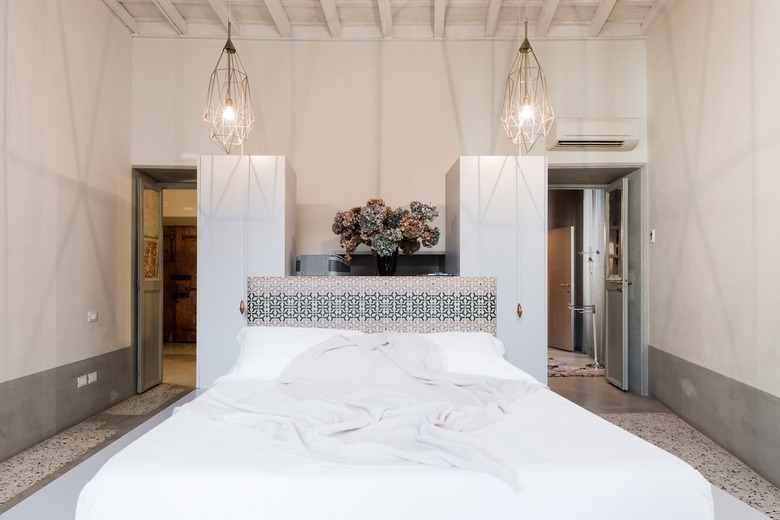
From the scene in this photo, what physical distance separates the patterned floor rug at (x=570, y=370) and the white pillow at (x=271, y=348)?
320 cm

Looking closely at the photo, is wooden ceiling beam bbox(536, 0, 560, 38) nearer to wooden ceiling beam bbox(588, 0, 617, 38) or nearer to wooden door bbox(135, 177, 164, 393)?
wooden ceiling beam bbox(588, 0, 617, 38)


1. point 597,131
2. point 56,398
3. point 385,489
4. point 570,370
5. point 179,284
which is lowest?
point 570,370

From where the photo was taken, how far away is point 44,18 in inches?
120

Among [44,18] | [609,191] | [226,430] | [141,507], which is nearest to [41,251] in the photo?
[44,18]

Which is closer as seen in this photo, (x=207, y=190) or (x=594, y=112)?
(x=207, y=190)

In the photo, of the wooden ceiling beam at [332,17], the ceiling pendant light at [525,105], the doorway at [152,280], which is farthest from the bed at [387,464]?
the wooden ceiling beam at [332,17]

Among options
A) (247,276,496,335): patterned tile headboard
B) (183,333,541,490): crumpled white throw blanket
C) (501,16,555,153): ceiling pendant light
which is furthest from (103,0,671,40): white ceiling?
(183,333,541,490): crumpled white throw blanket

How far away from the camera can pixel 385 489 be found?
4.02 feet

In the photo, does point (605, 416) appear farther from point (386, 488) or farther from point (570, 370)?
point (386, 488)

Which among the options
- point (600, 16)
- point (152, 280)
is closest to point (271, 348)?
point (152, 280)

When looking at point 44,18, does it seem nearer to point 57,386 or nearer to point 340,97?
point 340,97

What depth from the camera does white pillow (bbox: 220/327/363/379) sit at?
2447mm

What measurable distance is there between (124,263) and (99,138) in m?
1.08

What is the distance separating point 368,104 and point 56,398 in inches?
127
